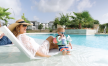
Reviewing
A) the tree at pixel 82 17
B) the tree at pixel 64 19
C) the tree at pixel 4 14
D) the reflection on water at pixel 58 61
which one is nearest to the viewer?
the reflection on water at pixel 58 61

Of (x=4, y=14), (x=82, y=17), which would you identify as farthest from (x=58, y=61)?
(x=4, y=14)

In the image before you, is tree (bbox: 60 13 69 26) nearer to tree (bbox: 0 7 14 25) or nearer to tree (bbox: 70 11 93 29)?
tree (bbox: 70 11 93 29)

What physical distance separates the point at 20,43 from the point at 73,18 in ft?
74.5

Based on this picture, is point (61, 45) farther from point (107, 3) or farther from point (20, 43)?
point (107, 3)

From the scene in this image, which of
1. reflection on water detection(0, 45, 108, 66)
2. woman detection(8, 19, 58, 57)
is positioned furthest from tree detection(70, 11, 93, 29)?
woman detection(8, 19, 58, 57)

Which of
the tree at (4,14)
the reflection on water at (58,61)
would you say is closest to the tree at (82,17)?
the tree at (4,14)

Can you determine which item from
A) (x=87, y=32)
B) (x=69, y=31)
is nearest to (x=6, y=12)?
(x=69, y=31)

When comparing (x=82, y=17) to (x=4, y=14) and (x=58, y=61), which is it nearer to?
(x=4, y=14)

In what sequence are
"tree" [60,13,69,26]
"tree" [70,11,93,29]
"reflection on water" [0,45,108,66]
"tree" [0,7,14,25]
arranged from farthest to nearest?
"tree" [60,13,69,26] < "tree" [0,7,14,25] < "tree" [70,11,93,29] < "reflection on water" [0,45,108,66]

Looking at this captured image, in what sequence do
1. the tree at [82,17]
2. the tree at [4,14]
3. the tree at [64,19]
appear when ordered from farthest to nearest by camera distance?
the tree at [64,19]
the tree at [4,14]
the tree at [82,17]

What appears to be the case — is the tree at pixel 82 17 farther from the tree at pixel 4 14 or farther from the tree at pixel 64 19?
the tree at pixel 4 14

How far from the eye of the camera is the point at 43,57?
2.64 metres

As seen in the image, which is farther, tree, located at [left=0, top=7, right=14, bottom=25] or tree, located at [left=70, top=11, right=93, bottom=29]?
tree, located at [left=0, top=7, right=14, bottom=25]

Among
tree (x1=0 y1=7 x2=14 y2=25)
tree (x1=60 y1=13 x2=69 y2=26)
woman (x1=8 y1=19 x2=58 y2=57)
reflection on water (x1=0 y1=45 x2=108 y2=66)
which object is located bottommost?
reflection on water (x1=0 y1=45 x2=108 y2=66)
